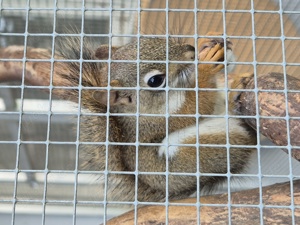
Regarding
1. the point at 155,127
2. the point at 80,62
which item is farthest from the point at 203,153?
the point at 80,62

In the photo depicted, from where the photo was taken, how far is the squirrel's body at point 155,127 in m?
1.45

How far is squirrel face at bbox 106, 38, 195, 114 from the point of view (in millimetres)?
1473

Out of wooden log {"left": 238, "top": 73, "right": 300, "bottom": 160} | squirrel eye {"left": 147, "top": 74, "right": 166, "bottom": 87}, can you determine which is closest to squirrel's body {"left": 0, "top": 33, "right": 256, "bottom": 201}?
squirrel eye {"left": 147, "top": 74, "right": 166, "bottom": 87}

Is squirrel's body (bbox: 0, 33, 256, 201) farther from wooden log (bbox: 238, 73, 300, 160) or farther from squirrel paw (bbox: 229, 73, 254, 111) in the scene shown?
wooden log (bbox: 238, 73, 300, 160)

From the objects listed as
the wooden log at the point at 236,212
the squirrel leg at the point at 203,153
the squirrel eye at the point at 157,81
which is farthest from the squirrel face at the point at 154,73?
the wooden log at the point at 236,212

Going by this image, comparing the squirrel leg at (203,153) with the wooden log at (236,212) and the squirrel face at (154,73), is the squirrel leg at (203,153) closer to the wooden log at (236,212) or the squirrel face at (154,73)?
the squirrel face at (154,73)

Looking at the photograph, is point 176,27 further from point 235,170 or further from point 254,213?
point 254,213

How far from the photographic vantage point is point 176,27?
167 centimetres

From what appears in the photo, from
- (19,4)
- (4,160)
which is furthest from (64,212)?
(19,4)

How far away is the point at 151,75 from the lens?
4.80 ft

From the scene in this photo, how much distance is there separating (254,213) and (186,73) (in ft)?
1.73

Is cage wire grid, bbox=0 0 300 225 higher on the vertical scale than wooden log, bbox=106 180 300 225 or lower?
higher

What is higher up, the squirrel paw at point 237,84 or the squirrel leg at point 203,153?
the squirrel paw at point 237,84

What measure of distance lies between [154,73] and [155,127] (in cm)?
19
